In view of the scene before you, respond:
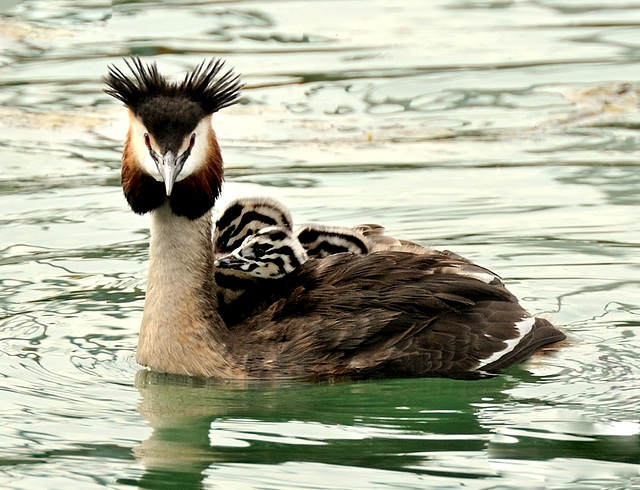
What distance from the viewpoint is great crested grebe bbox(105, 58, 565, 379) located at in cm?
849

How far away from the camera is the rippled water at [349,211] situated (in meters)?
7.57

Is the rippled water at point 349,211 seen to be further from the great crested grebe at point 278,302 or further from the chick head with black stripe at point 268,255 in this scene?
the chick head with black stripe at point 268,255

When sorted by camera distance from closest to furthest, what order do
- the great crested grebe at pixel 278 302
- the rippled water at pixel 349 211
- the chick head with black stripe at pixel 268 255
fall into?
the rippled water at pixel 349 211
the great crested grebe at pixel 278 302
the chick head with black stripe at pixel 268 255

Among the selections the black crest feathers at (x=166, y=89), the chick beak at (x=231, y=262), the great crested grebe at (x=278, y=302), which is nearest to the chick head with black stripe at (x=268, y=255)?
the chick beak at (x=231, y=262)

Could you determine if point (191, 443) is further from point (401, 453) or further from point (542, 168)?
point (542, 168)

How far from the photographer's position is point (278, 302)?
8.68 meters

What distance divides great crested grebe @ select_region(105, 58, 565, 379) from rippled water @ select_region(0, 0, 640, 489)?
144 millimetres

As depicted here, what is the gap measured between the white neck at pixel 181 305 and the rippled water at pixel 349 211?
0.15 m

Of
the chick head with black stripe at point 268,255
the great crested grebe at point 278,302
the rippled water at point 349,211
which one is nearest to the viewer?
the rippled water at point 349,211

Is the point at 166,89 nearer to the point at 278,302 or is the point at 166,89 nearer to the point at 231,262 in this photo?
the point at 231,262

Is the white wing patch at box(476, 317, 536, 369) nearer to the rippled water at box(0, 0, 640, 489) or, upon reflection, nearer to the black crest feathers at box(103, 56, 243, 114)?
the rippled water at box(0, 0, 640, 489)

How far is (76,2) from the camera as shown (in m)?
19.5

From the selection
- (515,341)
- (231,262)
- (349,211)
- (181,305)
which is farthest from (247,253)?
(349,211)

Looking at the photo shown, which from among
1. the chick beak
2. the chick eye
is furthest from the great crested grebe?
the chick eye
